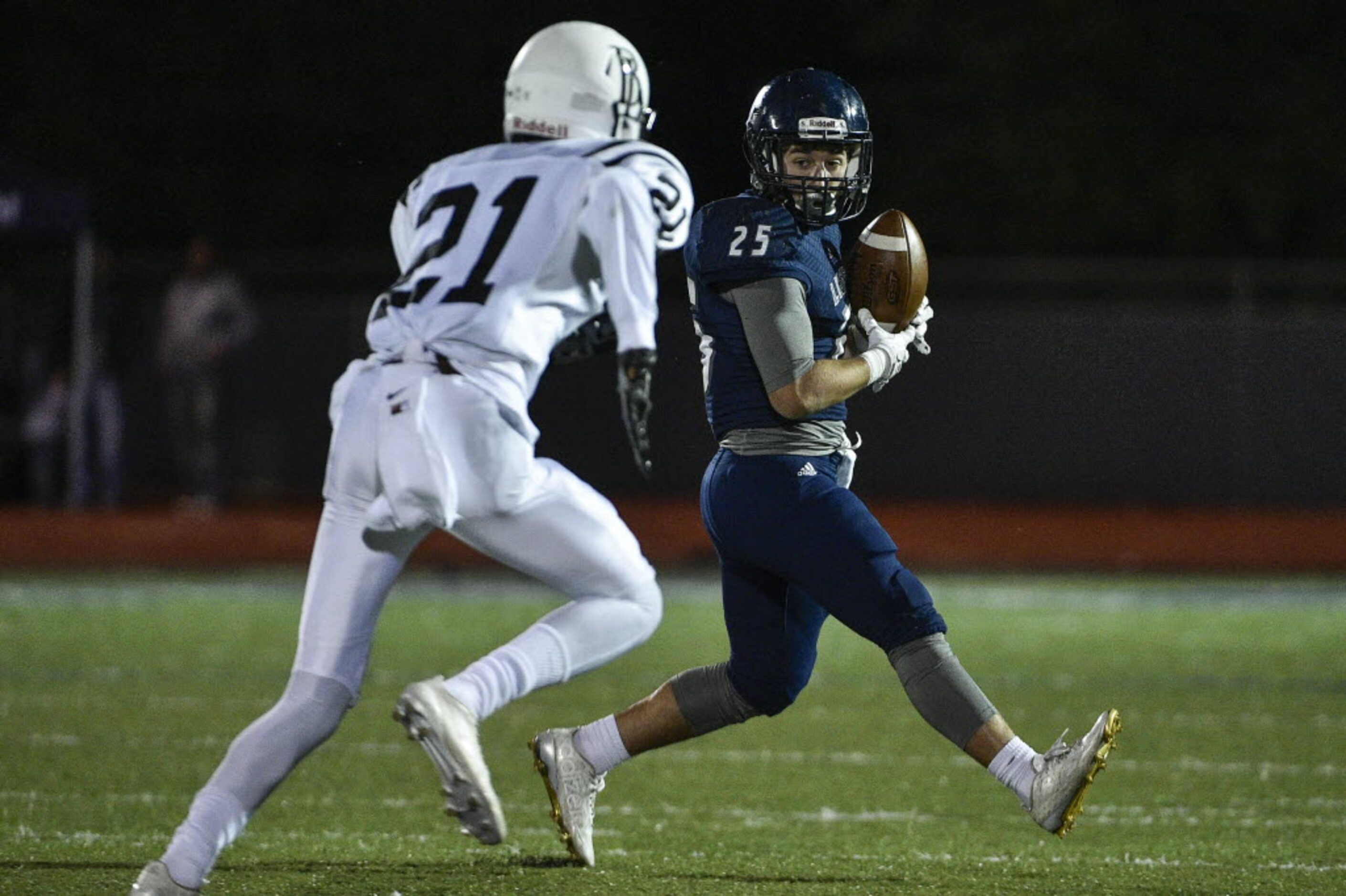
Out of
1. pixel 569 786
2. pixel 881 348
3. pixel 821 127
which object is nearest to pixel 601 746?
pixel 569 786

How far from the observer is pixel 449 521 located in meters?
3.74

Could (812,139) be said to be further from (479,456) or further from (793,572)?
(479,456)

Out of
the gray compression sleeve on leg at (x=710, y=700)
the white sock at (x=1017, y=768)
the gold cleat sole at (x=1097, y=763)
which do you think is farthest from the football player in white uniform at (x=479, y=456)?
the gold cleat sole at (x=1097, y=763)

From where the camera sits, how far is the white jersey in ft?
12.4

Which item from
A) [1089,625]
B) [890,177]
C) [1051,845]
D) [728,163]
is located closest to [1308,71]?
[890,177]

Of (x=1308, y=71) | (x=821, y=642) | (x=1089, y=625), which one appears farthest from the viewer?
(x=1308, y=71)

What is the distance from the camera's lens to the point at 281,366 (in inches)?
644

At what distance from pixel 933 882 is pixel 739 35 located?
699 inches

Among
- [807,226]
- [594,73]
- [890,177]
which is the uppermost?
[594,73]

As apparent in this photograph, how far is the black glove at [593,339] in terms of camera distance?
406 cm

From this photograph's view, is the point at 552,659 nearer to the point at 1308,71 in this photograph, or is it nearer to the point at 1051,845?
the point at 1051,845

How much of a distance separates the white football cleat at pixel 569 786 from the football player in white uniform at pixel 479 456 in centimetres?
52

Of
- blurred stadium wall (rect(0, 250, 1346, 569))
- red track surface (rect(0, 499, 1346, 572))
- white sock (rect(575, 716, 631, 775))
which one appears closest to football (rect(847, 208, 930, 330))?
white sock (rect(575, 716, 631, 775))

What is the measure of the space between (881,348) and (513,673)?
102 cm
